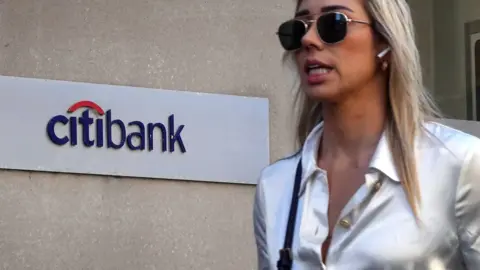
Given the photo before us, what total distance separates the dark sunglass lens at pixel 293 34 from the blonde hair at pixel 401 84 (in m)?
0.17

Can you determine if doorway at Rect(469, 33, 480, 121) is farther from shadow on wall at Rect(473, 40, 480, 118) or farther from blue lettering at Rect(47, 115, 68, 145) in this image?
blue lettering at Rect(47, 115, 68, 145)

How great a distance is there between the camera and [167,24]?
5934 mm

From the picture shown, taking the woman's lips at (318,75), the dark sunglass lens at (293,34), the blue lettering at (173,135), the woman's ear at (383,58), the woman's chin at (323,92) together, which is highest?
the dark sunglass lens at (293,34)

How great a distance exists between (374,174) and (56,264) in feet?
10.8

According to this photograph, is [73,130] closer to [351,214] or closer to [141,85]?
[141,85]

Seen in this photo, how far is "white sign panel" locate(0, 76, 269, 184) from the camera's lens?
555 cm

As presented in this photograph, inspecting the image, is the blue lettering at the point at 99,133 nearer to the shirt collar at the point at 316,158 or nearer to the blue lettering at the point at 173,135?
the blue lettering at the point at 173,135

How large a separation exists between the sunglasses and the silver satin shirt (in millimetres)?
268

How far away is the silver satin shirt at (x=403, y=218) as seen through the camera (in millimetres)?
2445

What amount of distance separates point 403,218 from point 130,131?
3412 millimetres

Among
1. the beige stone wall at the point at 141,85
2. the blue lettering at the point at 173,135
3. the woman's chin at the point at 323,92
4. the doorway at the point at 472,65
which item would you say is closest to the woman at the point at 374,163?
the woman's chin at the point at 323,92

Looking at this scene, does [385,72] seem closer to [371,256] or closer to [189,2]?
[371,256]

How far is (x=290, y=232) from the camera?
2.64 meters

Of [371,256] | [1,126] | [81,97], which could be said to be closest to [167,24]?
[81,97]
